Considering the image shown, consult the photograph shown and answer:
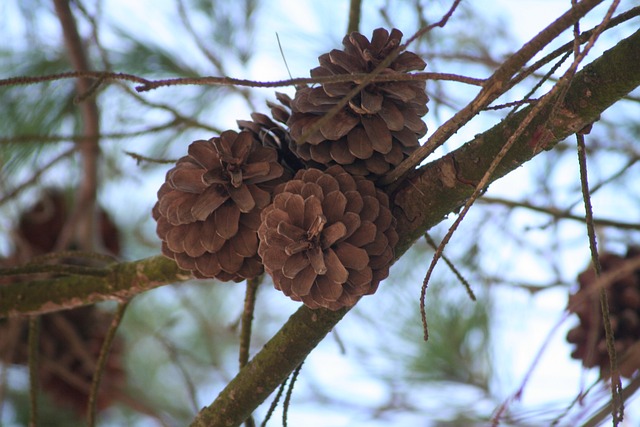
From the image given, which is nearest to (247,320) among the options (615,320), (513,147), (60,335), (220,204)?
(220,204)

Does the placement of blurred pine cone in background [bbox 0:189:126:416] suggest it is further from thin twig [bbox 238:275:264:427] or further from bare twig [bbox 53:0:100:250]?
thin twig [bbox 238:275:264:427]

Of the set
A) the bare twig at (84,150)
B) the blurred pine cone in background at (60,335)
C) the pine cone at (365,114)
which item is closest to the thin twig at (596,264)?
the pine cone at (365,114)

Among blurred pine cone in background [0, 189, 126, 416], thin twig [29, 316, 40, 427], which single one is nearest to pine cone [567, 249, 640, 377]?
thin twig [29, 316, 40, 427]

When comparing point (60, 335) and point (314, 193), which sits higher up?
point (60, 335)

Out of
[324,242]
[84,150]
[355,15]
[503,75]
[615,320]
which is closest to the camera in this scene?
[503,75]

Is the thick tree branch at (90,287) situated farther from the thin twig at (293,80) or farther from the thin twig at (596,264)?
the thin twig at (596,264)

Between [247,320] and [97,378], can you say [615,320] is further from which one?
[97,378]

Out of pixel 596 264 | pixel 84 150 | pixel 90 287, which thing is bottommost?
pixel 596 264
